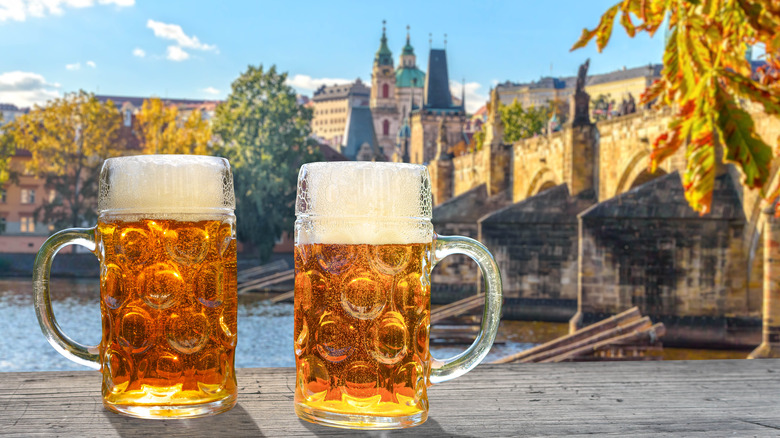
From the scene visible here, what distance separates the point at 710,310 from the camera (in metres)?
17.5

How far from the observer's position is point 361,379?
1.31 metres

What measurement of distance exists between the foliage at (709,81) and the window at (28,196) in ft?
158

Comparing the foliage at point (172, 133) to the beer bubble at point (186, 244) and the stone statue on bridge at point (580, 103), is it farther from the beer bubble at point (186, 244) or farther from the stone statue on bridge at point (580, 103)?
the beer bubble at point (186, 244)

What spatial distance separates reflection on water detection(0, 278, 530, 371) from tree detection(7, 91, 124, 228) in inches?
320

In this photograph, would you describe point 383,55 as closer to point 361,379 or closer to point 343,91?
point 343,91

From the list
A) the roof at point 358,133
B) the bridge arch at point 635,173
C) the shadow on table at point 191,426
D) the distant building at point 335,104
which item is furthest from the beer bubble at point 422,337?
the distant building at point 335,104

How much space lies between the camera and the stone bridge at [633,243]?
17.3m

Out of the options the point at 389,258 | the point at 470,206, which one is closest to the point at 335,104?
the point at 470,206

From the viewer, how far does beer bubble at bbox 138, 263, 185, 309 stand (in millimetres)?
1333

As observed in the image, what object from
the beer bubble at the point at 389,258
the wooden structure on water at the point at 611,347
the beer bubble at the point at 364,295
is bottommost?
the wooden structure on water at the point at 611,347

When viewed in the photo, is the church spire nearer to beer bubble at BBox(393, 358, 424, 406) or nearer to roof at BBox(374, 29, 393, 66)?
roof at BBox(374, 29, 393, 66)

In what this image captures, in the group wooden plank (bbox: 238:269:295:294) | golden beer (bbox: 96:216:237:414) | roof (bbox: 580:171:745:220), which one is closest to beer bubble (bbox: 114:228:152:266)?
golden beer (bbox: 96:216:237:414)

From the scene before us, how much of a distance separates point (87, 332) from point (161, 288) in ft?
66.4

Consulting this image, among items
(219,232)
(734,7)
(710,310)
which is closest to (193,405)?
(219,232)
